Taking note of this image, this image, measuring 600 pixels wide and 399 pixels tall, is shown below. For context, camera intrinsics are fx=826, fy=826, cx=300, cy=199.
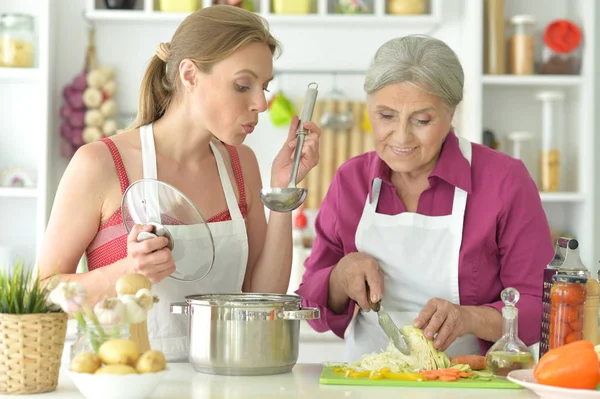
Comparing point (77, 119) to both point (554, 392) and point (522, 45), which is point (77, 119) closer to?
point (522, 45)

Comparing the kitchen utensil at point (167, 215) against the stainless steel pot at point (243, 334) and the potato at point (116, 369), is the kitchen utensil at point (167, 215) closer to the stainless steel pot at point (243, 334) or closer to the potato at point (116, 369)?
the stainless steel pot at point (243, 334)

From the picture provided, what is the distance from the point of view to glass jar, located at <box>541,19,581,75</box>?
127 inches

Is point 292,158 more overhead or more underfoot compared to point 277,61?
more underfoot

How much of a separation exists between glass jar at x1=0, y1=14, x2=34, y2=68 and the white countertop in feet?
6.65

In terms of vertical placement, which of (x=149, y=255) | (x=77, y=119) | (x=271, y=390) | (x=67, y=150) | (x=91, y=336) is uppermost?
(x=77, y=119)

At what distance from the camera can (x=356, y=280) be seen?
5.52 feet

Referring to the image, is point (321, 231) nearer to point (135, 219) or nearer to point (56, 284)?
point (135, 219)

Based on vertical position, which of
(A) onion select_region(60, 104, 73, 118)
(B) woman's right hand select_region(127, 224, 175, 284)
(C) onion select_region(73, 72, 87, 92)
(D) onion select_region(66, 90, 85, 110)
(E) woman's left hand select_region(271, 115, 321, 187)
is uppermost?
(C) onion select_region(73, 72, 87, 92)

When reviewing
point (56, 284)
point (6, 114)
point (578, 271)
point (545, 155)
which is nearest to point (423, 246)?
point (578, 271)

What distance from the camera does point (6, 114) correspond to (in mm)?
3312

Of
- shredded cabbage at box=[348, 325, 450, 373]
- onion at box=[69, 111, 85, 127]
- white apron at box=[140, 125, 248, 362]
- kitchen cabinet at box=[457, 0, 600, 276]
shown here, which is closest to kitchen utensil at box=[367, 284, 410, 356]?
shredded cabbage at box=[348, 325, 450, 373]

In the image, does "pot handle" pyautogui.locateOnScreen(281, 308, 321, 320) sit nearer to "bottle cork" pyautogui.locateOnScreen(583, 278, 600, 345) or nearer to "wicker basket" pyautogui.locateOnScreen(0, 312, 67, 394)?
"wicker basket" pyautogui.locateOnScreen(0, 312, 67, 394)

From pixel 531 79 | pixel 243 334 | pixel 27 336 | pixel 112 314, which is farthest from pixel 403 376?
pixel 531 79

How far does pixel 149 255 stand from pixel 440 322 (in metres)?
0.55
